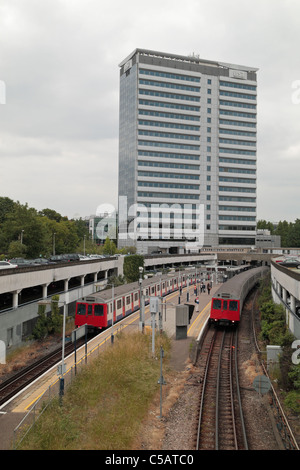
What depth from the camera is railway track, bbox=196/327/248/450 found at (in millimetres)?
14938

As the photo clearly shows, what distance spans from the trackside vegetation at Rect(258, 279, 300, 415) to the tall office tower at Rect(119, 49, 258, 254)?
248ft

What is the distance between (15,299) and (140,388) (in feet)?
49.6

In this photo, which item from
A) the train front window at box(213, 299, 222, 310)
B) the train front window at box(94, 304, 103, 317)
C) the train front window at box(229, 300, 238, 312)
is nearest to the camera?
the train front window at box(94, 304, 103, 317)

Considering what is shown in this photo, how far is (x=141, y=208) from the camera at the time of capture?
107 m

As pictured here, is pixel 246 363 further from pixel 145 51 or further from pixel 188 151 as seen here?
pixel 145 51

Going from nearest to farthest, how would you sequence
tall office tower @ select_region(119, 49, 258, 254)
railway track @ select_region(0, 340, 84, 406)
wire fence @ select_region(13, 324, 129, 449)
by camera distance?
1. wire fence @ select_region(13, 324, 129, 449)
2. railway track @ select_region(0, 340, 84, 406)
3. tall office tower @ select_region(119, 49, 258, 254)

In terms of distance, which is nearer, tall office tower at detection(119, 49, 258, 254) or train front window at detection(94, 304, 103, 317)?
train front window at detection(94, 304, 103, 317)

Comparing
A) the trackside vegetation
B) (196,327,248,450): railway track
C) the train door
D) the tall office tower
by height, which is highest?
the tall office tower

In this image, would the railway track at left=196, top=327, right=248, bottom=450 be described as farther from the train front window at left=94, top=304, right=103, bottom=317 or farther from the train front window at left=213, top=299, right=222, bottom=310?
the train front window at left=94, top=304, right=103, bottom=317

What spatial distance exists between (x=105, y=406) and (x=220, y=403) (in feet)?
18.5

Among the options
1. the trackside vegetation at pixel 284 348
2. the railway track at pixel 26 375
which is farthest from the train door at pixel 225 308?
the railway track at pixel 26 375

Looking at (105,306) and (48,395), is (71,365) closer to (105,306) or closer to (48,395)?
(48,395)

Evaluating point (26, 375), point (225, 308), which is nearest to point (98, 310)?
point (26, 375)

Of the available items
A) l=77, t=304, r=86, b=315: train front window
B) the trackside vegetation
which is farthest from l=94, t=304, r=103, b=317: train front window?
the trackside vegetation
